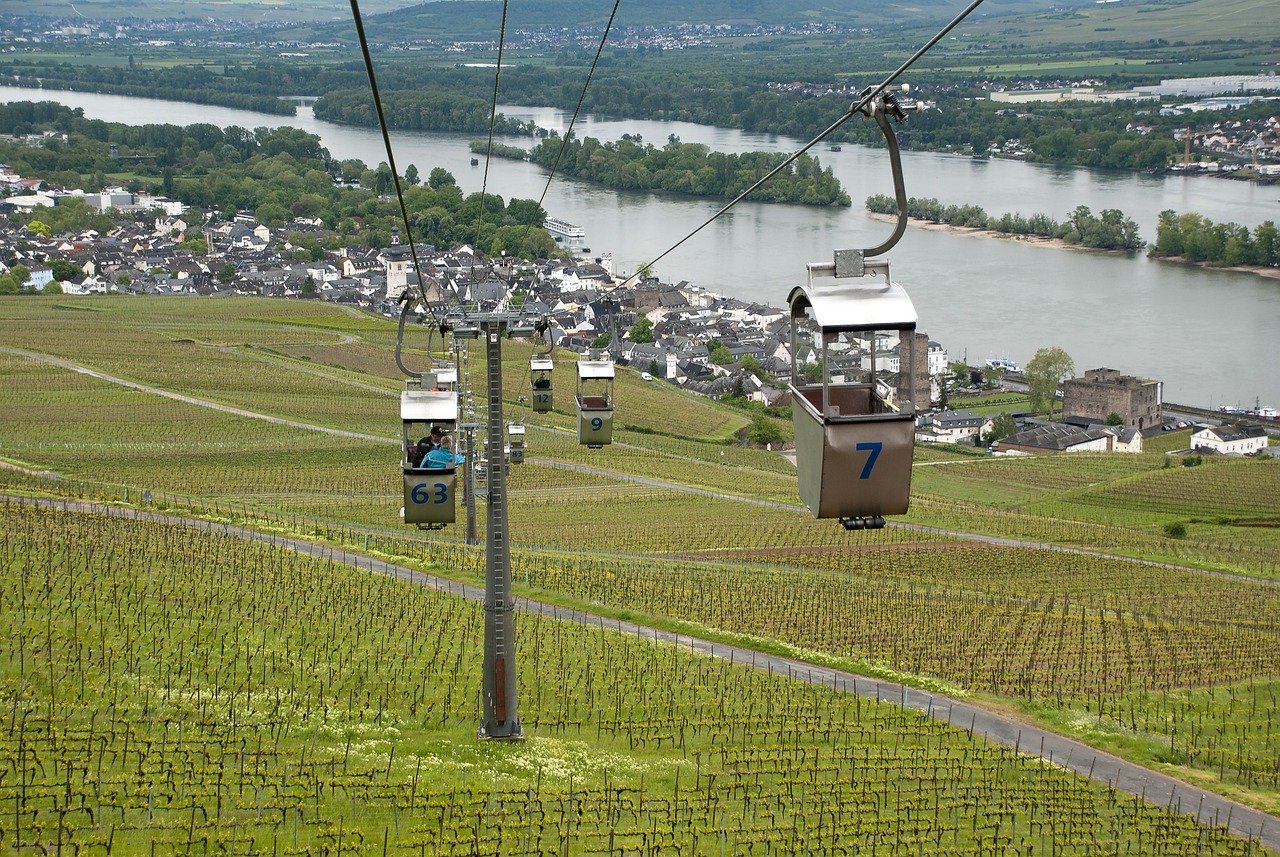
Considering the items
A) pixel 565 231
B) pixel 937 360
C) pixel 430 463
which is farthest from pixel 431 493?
pixel 565 231

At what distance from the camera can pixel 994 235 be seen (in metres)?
108

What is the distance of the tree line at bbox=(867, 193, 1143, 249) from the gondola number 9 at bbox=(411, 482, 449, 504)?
92.6 meters

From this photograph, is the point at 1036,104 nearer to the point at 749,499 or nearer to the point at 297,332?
the point at 297,332

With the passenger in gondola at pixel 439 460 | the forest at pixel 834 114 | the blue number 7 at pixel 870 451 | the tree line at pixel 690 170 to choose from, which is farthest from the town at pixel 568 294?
the forest at pixel 834 114

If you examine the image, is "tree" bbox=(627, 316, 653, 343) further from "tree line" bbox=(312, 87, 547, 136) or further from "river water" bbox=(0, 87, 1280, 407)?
"tree line" bbox=(312, 87, 547, 136)

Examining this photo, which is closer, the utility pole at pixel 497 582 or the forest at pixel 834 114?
the utility pole at pixel 497 582

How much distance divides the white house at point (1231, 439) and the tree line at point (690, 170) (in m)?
56.4

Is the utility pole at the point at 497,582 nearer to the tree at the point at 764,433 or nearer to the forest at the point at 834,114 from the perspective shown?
the tree at the point at 764,433

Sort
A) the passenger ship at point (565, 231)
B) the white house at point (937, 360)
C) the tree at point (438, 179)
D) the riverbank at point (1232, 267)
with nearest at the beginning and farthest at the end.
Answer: the white house at point (937, 360) < the riverbank at point (1232, 267) < the passenger ship at point (565, 231) < the tree at point (438, 179)

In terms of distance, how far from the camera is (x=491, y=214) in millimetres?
114500

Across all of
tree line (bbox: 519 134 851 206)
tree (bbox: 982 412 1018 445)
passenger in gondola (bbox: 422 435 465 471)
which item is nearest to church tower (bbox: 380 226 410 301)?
tree line (bbox: 519 134 851 206)

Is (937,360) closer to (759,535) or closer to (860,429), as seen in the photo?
(759,535)

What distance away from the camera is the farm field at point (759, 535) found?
21422 millimetres

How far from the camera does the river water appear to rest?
77.7 m
